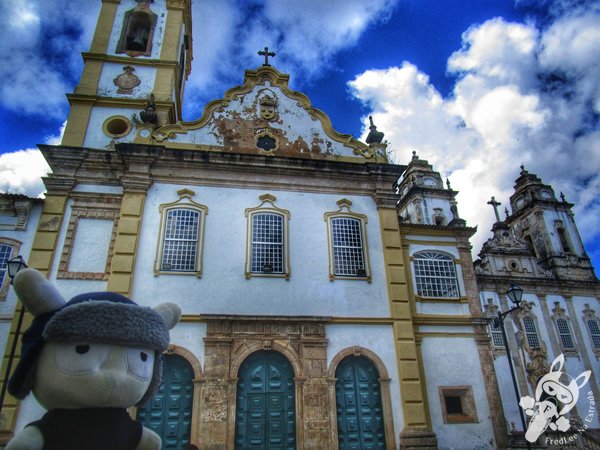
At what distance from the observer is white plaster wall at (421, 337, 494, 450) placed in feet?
39.3

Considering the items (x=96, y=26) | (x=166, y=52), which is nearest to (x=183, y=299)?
(x=166, y=52)

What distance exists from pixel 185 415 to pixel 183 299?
9.62 feet

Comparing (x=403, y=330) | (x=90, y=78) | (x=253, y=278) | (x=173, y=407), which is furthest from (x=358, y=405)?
(x=90, y=78)

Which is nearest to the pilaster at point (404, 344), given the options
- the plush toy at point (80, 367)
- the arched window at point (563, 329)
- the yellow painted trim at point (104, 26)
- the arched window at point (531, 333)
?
the plush toy at point (80, 367)

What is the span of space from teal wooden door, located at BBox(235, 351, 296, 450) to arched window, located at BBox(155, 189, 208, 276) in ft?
10.1

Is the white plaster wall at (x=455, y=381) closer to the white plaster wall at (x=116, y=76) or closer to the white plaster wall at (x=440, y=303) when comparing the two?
the white plaster wall at (x=440, y=303)

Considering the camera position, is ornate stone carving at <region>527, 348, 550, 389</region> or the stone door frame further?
ornate stone carving at <region>527, 348, 550, 389</region>

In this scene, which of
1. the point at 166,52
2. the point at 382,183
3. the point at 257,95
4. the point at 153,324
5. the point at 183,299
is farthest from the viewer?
the point at 166,52

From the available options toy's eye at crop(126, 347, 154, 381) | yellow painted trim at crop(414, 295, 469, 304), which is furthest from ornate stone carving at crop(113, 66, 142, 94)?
toy's eye at crop(126, 347, 154, 381)

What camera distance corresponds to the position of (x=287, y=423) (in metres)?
11.0

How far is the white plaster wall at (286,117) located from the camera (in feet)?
48.8

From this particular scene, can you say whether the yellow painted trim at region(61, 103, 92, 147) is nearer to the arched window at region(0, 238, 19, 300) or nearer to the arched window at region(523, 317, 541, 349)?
the arched window at region(0, 238, 19, 300)

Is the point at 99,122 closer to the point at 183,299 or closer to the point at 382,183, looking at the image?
the point at 183,299

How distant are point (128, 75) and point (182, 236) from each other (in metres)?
7.31
